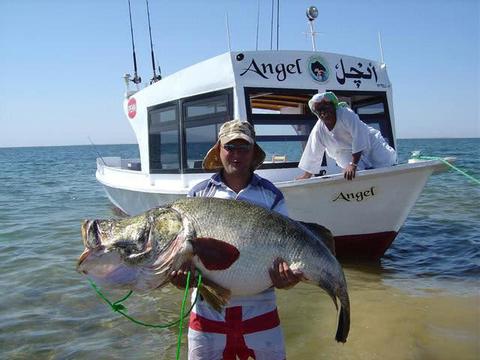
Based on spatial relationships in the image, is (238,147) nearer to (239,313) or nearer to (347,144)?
(239,313)

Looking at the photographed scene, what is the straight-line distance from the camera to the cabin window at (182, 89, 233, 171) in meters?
6.91

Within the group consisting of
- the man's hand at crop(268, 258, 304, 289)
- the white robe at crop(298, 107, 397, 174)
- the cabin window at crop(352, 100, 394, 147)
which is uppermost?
the cabin window at crop(352, 100, 394, 147)

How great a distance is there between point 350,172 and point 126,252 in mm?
4109

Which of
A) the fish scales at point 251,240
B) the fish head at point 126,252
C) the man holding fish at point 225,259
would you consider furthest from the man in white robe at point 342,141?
the fish head at point 126,252

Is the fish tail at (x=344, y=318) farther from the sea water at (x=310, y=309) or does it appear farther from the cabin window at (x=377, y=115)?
the cabin window at (x=377, y=115)

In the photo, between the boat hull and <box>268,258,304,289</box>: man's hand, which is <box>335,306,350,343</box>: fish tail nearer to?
<box>268,258,304,289</box>: man's hand

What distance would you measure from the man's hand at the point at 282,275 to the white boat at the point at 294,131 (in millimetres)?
3877

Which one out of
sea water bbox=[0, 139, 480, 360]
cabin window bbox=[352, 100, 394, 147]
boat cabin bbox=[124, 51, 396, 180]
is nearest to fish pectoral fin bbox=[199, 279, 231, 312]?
sea water bbox=[0, 139, 480, 360]

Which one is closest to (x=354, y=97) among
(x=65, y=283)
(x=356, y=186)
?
(x=356, y=186)

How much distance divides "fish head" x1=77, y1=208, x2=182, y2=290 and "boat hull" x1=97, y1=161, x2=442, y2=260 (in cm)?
404

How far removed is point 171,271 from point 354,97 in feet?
20.6

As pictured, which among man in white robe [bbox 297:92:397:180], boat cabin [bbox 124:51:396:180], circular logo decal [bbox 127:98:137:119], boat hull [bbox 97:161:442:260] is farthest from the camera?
circular logo decal [bbox 127:98:137:119]

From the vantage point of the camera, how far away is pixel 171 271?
2287mm

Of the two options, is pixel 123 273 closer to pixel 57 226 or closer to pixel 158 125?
pixel 158 125
